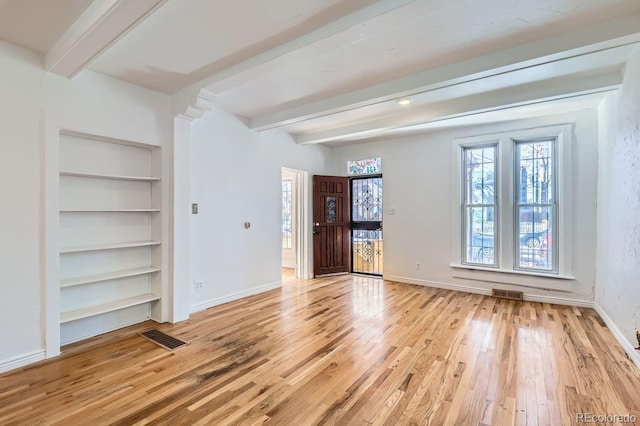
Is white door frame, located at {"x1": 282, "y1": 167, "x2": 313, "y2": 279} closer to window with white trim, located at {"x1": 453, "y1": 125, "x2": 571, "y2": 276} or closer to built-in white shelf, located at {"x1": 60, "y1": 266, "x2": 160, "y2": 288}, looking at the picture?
window with white trim, located at {"x1": 453, "y1": 125, "x2": 571, "y2": 276}

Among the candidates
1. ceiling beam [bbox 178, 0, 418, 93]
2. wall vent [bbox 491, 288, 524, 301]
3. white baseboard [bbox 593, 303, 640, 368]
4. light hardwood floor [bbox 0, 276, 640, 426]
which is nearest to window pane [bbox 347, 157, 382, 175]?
wall vent [bbox 491, 288, 524, 301]

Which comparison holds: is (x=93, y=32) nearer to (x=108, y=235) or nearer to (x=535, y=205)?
(x=108, y=235)

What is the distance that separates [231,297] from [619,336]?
4456 millimetres

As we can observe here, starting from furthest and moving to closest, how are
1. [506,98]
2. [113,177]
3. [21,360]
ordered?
[506,98] → [113,177] → [21,360]

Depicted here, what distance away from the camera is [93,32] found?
2.12 meters

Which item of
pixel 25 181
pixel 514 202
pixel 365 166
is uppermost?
pixel 365 166

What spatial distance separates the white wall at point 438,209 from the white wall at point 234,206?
200 centimetres

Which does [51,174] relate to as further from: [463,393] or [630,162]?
[630,162]

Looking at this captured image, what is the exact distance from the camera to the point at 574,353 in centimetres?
281

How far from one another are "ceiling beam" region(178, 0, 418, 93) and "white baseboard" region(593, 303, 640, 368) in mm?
3352

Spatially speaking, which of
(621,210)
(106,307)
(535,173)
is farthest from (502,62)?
(106,307)

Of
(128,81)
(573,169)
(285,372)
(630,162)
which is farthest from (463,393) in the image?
(128,81)

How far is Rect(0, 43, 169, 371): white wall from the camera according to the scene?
98.9 inches

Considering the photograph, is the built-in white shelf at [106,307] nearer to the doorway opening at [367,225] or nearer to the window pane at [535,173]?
the doorway opening at [367,225]
